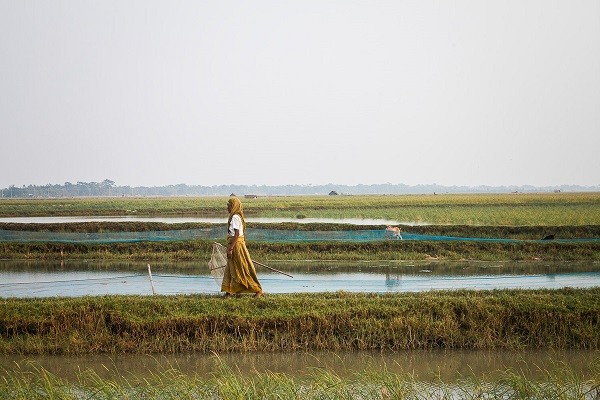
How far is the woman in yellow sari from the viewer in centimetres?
1029

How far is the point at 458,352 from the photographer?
30.0 feet

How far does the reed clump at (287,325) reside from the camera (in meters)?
9.17

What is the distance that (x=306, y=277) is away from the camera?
15375 millimetres

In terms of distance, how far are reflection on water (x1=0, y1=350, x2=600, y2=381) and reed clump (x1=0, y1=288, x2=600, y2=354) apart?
0.79 ft

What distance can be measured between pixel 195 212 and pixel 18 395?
3981cm

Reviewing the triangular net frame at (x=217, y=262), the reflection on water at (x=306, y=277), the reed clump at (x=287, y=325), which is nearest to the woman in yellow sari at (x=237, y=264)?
the reed clump at (x=287, y=325)

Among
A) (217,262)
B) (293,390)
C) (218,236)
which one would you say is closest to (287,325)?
(217,262)

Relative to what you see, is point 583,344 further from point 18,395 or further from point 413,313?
point 18,395

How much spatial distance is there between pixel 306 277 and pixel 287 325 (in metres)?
6.00

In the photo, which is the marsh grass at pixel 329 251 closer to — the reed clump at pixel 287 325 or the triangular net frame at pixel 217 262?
the triangular net frame at pixel 217 262

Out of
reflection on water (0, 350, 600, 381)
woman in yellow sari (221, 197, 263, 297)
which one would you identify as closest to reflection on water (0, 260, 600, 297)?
woman in yellow sari (221, 197, 263, 297)

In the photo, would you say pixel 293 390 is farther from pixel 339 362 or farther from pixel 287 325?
pixel 287 325

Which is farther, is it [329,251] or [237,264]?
[329,251]

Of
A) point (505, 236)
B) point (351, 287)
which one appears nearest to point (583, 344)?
point (351, 287)
